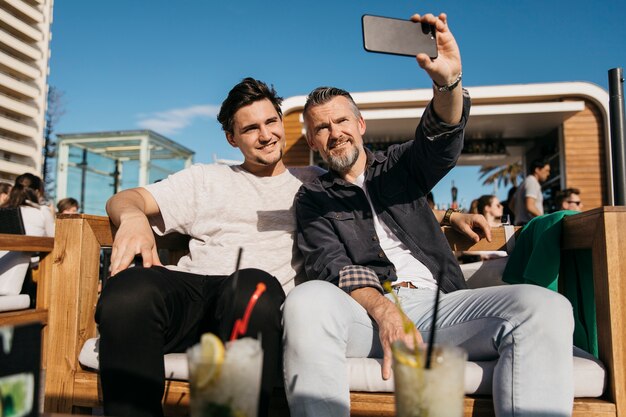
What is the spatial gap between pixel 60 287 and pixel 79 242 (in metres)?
0.20

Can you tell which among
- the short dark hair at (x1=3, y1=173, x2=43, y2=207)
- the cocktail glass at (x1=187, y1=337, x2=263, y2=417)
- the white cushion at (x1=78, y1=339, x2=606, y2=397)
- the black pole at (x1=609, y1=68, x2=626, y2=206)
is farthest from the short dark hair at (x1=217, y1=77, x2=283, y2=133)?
the short dark hair at (x1=3, y1=173, x2=43, y2=207)

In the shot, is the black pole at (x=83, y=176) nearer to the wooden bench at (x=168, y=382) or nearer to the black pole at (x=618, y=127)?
the wooden bench at (x=168, y=382)

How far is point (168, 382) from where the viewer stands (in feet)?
5.78

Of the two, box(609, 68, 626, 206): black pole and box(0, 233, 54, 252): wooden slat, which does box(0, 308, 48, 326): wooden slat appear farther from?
box(609, 68, 626, 206): black pole

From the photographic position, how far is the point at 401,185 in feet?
7.42

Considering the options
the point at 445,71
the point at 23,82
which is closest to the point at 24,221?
the point at 445,71

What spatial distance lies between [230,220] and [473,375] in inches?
49.1

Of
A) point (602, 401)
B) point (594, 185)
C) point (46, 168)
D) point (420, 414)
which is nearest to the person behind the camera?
point (420, 414)

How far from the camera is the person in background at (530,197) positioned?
611cm

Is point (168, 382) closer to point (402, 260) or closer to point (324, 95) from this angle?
point (402, 260)

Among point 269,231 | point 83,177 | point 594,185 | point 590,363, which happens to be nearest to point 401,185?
point 269,231

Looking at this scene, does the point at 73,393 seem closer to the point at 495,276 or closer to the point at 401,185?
the point at 401,185

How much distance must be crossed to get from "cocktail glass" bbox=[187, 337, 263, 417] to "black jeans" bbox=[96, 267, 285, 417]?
534 mm

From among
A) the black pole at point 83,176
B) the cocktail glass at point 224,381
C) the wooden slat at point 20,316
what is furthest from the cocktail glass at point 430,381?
the black pole at point 83,176
